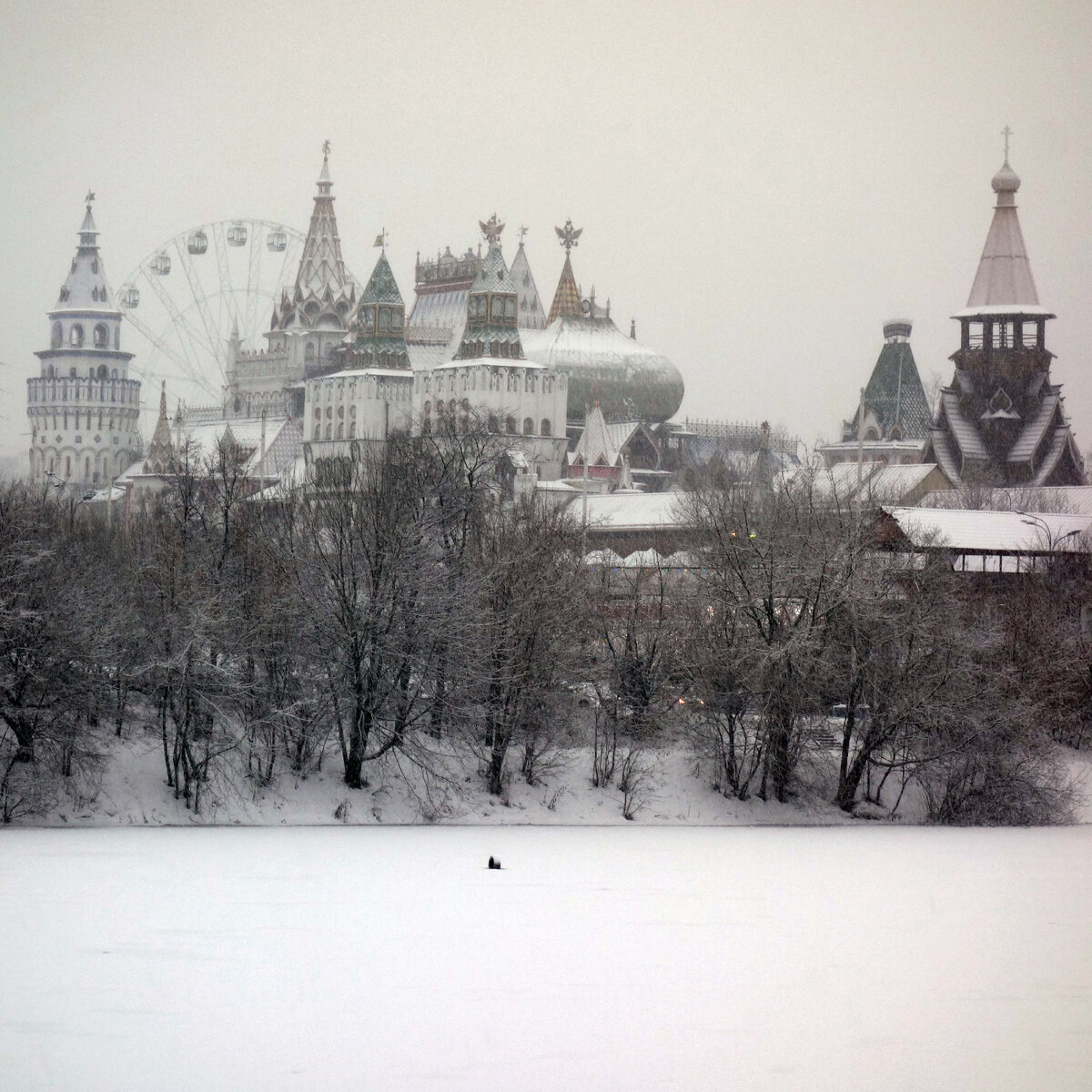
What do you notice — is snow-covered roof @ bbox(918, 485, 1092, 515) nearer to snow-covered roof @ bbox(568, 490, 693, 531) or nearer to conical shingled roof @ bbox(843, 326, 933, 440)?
snow-covered roof @ bbox(568, 490, 693, 531)

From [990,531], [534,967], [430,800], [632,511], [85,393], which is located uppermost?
[85,393]

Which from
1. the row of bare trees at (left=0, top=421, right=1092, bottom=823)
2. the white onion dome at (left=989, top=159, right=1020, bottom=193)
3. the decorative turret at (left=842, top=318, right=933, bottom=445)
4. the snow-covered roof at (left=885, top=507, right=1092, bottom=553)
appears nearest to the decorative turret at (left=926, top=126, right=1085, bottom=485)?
the white onion dome at (left=989, top=159, right=1020, bottom=193)

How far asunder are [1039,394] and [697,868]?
5747 cm

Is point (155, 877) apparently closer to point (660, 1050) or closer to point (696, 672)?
point (660, 1050)

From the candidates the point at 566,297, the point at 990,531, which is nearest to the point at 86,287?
the point at 566,297

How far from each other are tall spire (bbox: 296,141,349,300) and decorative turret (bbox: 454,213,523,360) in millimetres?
30936

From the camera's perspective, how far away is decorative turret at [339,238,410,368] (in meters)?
98.0

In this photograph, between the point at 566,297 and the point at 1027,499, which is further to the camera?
the point at 566,297

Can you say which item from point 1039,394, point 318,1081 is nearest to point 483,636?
point 318,1081

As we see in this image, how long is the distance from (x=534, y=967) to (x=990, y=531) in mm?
32449

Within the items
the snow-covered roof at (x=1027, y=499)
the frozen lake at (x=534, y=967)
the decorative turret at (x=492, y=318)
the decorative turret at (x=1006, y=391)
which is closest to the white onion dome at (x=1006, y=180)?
the decorative turret at (x=1006, y=391)

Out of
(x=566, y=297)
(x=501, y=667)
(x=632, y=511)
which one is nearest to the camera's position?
(x=501, y=667)

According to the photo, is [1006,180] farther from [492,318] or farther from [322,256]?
[322,256]

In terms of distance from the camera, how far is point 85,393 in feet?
424
